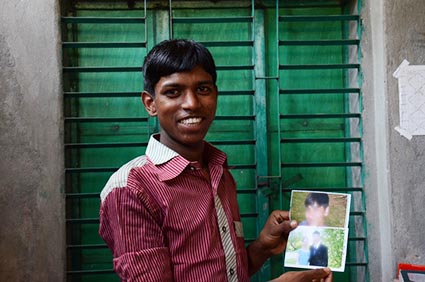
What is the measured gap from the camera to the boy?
150 centimetres

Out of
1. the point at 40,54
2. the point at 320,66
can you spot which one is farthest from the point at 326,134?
the point at 40,54

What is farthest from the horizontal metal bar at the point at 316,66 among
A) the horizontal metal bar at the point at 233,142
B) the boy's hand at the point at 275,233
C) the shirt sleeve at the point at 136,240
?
the shirt sleeve at the point at 136,240

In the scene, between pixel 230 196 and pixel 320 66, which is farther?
pixel 320 66

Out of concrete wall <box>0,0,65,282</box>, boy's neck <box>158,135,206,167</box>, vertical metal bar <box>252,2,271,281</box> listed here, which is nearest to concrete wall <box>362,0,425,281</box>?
vertical metal bar <box>252,2,271,281</box>

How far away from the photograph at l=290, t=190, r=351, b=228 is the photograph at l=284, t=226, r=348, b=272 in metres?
0.03

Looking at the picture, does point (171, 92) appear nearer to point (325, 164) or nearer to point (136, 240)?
point (136, 240)

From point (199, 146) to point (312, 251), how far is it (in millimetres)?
660

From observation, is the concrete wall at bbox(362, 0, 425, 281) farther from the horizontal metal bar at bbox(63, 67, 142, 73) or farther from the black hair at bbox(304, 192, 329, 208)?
the horizontal metal bar at bbox(63, 67, 142, 73)

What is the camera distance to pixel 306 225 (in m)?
1.94

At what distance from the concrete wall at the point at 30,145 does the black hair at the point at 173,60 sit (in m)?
0.95

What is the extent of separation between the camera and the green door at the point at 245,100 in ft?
8.43

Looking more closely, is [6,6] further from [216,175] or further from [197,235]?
[197,235]

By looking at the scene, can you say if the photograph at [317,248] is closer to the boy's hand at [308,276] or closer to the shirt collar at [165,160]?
the boy's hand at [308,276]

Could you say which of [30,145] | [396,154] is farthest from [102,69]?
[396,154]
